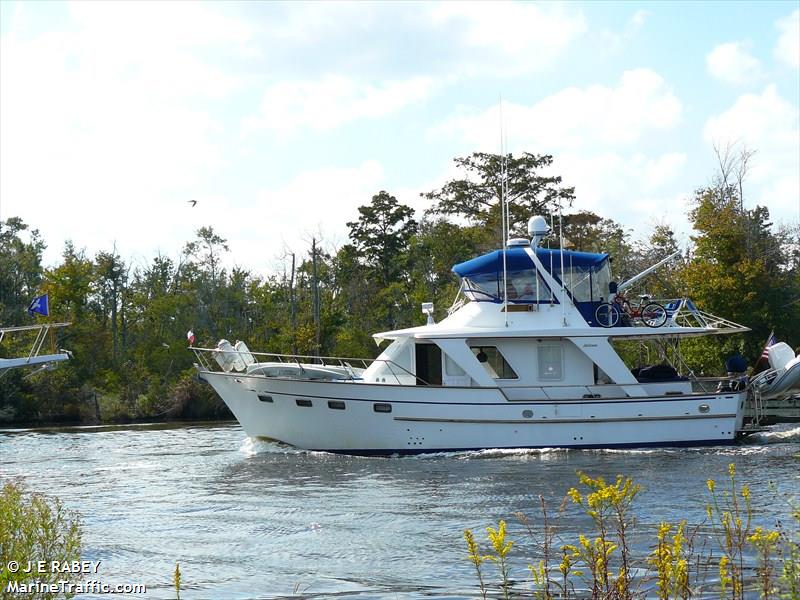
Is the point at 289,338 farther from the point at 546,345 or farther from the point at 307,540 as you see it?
the point at 307,540

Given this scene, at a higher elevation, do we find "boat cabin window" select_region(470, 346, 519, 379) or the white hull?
"boat cabin window" select_region(470, 346, 519, 379)

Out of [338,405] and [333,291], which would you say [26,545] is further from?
[333,291]

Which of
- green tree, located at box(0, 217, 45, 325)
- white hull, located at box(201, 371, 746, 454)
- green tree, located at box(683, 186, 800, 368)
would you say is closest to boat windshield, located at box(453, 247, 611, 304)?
white hull, located at box(201, 371, 746, 454)

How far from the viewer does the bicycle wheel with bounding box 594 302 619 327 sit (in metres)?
21.8

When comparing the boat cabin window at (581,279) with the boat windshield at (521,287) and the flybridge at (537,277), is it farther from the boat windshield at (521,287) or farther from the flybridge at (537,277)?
the boat windshield at (521,287)

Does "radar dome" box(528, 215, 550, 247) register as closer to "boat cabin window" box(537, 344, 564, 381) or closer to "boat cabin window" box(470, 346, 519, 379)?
"boat cabin window" box(537, 344, 564, 381)

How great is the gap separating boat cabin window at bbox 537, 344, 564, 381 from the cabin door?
6.99 feet

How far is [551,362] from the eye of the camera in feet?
71.1

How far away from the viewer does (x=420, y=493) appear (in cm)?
1645

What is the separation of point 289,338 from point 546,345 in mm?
24344

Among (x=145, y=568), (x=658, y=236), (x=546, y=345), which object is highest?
(x=658, y=236)

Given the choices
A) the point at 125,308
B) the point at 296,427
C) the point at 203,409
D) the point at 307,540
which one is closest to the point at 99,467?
the point at 296,427

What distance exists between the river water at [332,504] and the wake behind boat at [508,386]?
41 centimetres

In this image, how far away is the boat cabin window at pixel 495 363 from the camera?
2166cm
